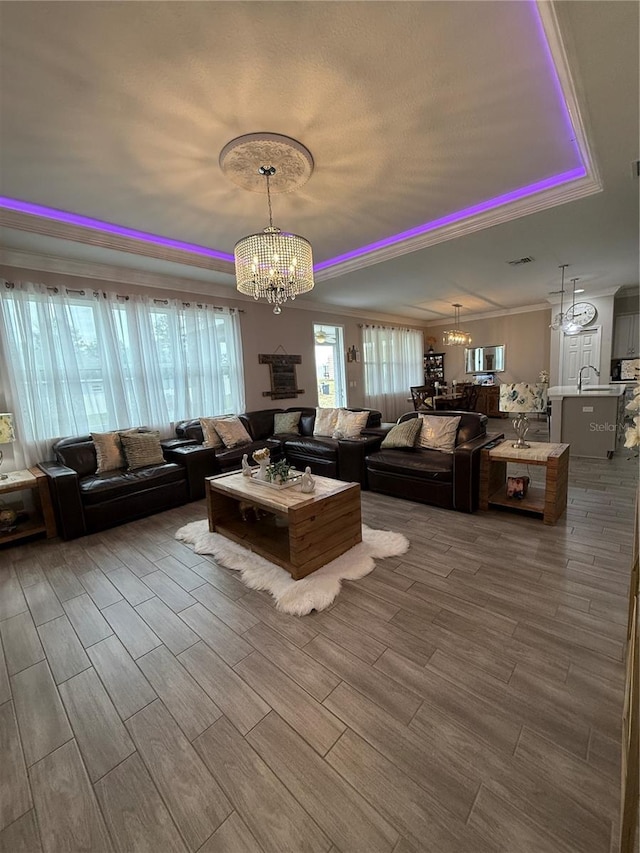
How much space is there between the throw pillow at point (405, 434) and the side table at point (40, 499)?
10.9 ft

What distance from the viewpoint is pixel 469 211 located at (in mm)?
3162

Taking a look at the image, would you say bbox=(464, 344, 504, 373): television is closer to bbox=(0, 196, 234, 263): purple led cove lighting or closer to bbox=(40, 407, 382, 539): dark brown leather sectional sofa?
bbox=(40, 407, 382, 539): dark brown leather sectional sofa

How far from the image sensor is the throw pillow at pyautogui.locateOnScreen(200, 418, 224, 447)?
4387 mm

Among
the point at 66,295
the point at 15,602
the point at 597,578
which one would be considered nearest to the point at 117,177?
the point at 66,295

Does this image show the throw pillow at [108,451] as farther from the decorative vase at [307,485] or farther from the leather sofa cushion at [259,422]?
the decorative vase at [307,485]

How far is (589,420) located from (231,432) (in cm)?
496

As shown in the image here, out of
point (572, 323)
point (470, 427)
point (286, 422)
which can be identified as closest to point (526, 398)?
point (470, 427)

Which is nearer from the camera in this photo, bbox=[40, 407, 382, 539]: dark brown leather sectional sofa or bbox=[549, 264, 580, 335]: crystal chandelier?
bbox=[40, 407, 382, 539]: dark brown leather sectional sofa

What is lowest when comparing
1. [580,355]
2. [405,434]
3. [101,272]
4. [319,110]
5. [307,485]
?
[307,485]

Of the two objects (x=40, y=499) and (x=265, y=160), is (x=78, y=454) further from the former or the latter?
(x=265, y=160)

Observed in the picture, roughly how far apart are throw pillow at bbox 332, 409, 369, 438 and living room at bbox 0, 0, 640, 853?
1.46m

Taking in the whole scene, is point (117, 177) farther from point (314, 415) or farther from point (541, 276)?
point (541, 276)

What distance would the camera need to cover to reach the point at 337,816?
3.51 feet

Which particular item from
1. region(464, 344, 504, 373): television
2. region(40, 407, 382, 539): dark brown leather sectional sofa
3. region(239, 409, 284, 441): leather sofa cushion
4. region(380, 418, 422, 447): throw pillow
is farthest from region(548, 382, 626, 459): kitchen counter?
region(239, 409, 284, 441): leather sofa cushion
